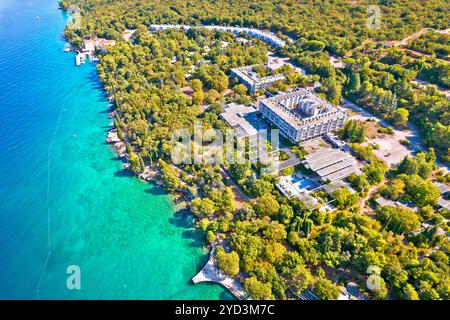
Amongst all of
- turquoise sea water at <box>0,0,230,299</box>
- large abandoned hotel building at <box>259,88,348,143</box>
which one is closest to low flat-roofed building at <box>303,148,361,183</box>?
large abandoned hotel building at <box>259,88,348,143</box>

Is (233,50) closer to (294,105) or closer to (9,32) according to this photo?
(294,105)

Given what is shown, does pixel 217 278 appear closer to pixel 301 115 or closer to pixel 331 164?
pixel 331 164

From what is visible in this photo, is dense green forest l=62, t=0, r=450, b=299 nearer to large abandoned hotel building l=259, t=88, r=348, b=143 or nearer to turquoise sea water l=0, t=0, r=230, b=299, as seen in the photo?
large abandoned hotel building l=259, t=88, r=348, b=143

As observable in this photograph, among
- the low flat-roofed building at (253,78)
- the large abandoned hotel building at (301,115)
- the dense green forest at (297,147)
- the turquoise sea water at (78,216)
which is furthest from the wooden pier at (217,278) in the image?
the low flat-roofed building at (253,78)

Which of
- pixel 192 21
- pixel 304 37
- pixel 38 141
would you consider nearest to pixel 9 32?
pixel 192 21

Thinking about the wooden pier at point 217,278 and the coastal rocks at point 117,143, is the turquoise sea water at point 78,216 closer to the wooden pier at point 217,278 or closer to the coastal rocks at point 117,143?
the wooden pier at point 217,278

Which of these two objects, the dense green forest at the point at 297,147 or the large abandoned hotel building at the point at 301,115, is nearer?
the dense green forest at the point at 297,147
